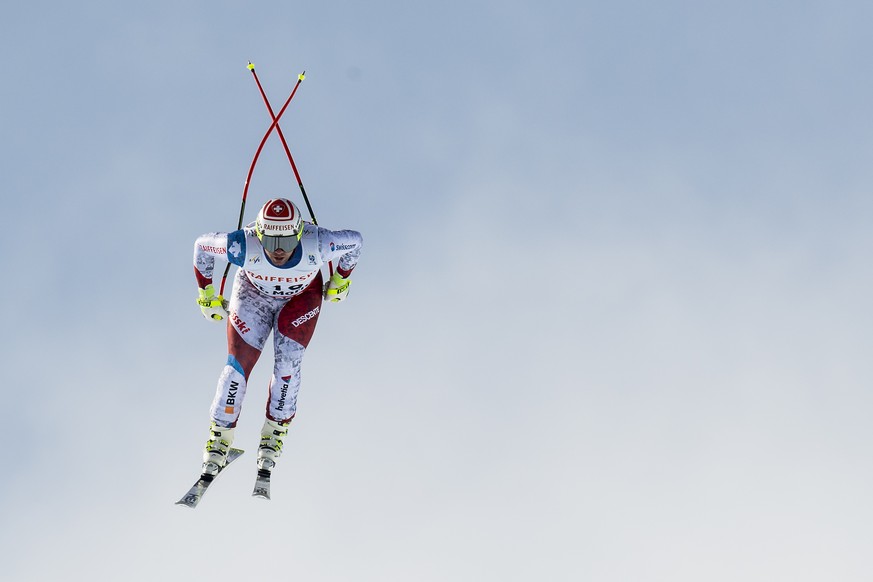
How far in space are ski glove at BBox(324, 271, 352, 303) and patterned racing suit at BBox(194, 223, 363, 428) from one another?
0.49 ft

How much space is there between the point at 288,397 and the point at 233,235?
11.2ft

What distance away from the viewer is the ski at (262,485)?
24.2 m

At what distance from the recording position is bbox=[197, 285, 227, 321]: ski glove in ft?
82.9

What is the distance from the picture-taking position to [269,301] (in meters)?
25.3

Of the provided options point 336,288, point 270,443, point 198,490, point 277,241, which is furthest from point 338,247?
point 198,490

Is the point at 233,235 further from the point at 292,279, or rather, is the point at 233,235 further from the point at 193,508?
the point at 193,508

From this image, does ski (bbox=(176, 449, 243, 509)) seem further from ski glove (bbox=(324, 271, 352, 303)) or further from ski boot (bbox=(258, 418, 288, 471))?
ski glove (bbox=(324, 271, 352, 303))

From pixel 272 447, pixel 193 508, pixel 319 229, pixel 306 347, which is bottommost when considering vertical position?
pixel 193 508

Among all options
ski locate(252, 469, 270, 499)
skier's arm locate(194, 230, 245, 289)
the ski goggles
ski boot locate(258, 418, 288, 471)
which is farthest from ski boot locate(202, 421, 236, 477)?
the ski goggles

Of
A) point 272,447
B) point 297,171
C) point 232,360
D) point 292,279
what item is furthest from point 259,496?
point 297,171

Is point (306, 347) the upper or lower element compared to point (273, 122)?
lower

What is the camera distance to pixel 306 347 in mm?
25328

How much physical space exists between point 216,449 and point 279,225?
4.60 metres

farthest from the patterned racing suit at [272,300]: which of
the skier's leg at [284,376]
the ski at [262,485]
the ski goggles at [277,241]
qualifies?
the ski at [262,485]
